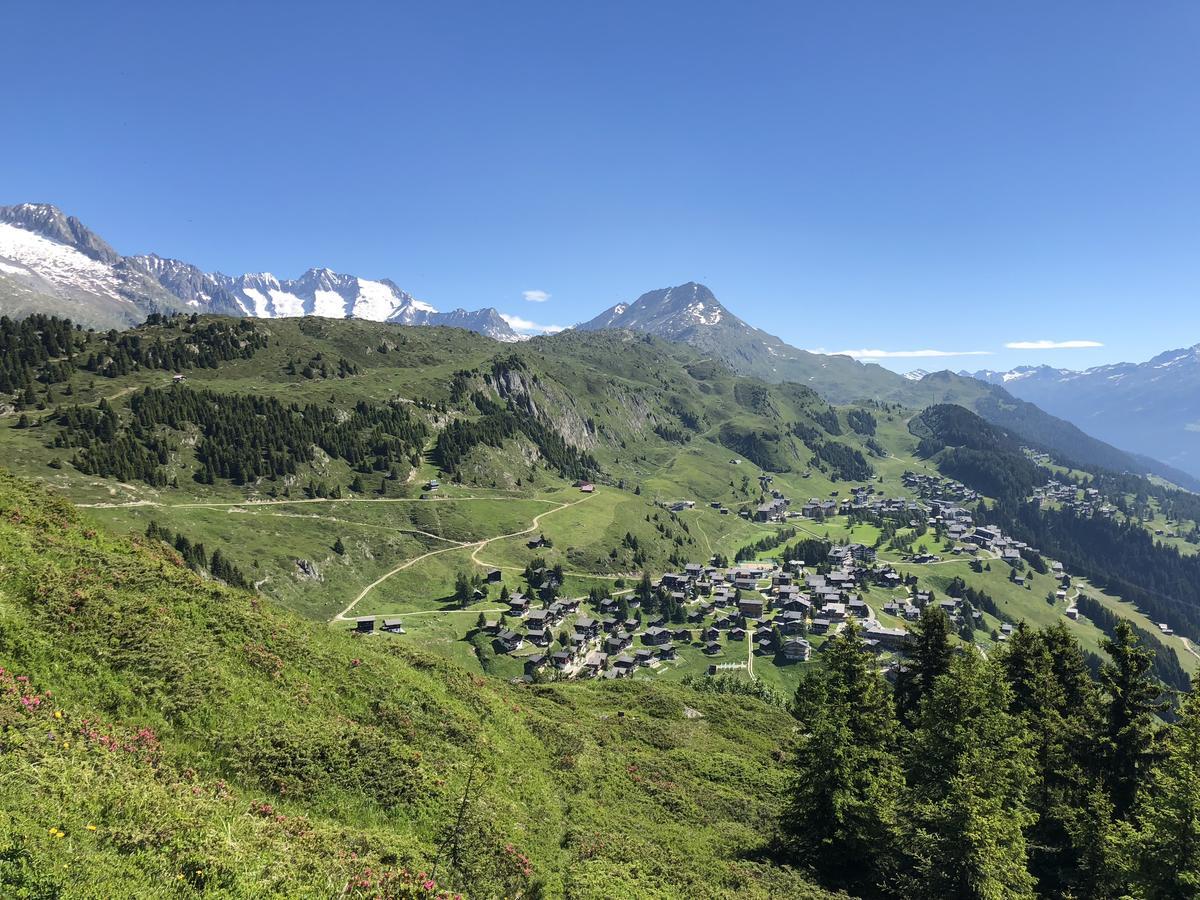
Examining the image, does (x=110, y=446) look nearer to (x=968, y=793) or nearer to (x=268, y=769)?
(x=268, y=769)

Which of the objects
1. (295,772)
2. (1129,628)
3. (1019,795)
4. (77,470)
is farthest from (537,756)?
(77,470)

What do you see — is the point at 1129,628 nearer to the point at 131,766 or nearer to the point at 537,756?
the point at 537,756

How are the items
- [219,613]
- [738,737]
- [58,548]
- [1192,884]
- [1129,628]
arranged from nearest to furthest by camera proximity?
[1192,884]
[58,548]
[219,613]
[1129,628]
[738,737]

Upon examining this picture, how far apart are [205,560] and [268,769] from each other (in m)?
121

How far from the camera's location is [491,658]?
13250cm

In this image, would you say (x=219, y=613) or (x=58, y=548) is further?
(x=219, y=613)

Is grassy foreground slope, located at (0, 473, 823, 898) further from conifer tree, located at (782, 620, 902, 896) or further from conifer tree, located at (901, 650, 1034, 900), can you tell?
conifer tree, located at (901, 650, 1034, 900)

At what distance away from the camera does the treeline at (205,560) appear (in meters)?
120

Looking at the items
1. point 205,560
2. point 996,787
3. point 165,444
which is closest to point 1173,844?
point 996,787

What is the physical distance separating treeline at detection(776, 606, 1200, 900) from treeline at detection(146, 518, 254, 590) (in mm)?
124799

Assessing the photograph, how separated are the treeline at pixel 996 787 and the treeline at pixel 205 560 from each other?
125 metres

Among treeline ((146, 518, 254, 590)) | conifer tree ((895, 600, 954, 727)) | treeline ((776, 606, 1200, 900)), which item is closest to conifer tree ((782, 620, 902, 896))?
treeline ((776, 606, 1200, 900))

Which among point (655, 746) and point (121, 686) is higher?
point (121, 686)

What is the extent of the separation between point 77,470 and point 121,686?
165 m
